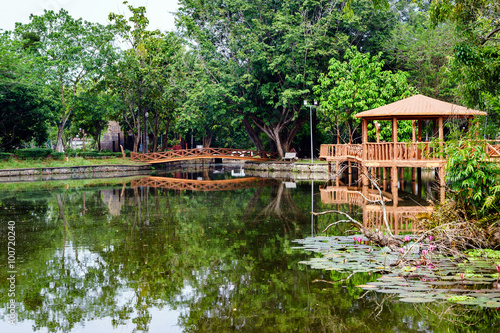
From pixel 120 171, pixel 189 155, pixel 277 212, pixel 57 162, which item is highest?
pixel 189 155

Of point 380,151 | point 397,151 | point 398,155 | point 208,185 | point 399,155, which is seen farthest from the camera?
point 208,185

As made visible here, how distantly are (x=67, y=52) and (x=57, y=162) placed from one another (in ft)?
27.5

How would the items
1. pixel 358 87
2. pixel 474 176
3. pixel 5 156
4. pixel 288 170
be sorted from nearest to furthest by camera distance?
pixel 474 176, pixel 358 87, pixel 5 156, pixel 288 170

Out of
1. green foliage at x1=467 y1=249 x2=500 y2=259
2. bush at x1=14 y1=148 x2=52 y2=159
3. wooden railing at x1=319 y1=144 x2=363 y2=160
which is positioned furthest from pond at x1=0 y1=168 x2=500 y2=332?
bush at x1=14 y1=148 x2=52 y2=159

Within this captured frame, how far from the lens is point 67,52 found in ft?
127

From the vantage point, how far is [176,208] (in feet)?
53.6

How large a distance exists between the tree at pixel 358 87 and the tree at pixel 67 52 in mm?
18561

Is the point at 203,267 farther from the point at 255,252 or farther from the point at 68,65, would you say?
the point at 68,65

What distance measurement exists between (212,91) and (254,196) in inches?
662

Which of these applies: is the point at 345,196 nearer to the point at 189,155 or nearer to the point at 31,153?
the point at 189,155

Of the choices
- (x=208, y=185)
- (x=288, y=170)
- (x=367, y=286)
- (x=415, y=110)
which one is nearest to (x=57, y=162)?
(x=208, y=185)

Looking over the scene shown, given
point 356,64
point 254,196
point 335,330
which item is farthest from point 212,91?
point 335,330

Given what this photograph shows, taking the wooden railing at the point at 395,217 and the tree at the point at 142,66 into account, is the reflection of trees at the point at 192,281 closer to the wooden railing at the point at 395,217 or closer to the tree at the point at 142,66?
the wooden railing at the point at 395,217

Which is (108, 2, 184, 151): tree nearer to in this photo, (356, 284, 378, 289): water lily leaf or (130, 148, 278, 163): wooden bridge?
(130, 148, 278, 163): wooden bridge
